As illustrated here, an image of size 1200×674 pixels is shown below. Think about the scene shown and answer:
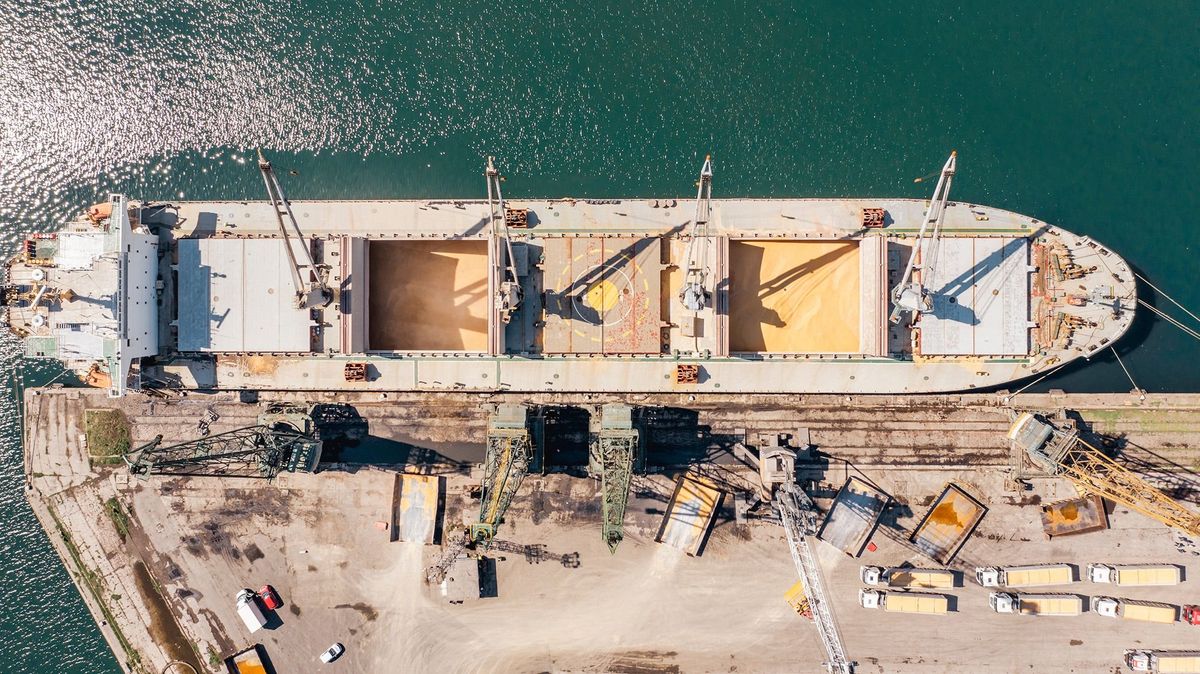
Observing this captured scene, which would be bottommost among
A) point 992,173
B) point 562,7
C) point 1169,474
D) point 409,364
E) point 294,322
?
point 1169,474

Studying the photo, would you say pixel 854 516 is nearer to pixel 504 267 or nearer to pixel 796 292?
pixel 796 292

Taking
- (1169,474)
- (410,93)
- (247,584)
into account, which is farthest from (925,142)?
(247,584)

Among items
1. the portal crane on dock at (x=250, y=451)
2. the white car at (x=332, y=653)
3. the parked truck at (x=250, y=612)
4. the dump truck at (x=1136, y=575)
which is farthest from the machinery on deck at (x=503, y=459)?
the dump truck at (x=1136, y=575)

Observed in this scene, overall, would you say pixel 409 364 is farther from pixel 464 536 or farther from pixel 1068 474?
pixel 1068 474

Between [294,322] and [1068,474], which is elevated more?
[294,322]

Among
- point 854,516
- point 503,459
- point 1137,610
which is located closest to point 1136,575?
point 1137,610

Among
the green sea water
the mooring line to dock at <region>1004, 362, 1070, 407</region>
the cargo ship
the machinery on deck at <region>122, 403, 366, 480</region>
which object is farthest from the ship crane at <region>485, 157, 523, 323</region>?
the mooring line to dock at <region>1004, 362, 1070, 407</region>
